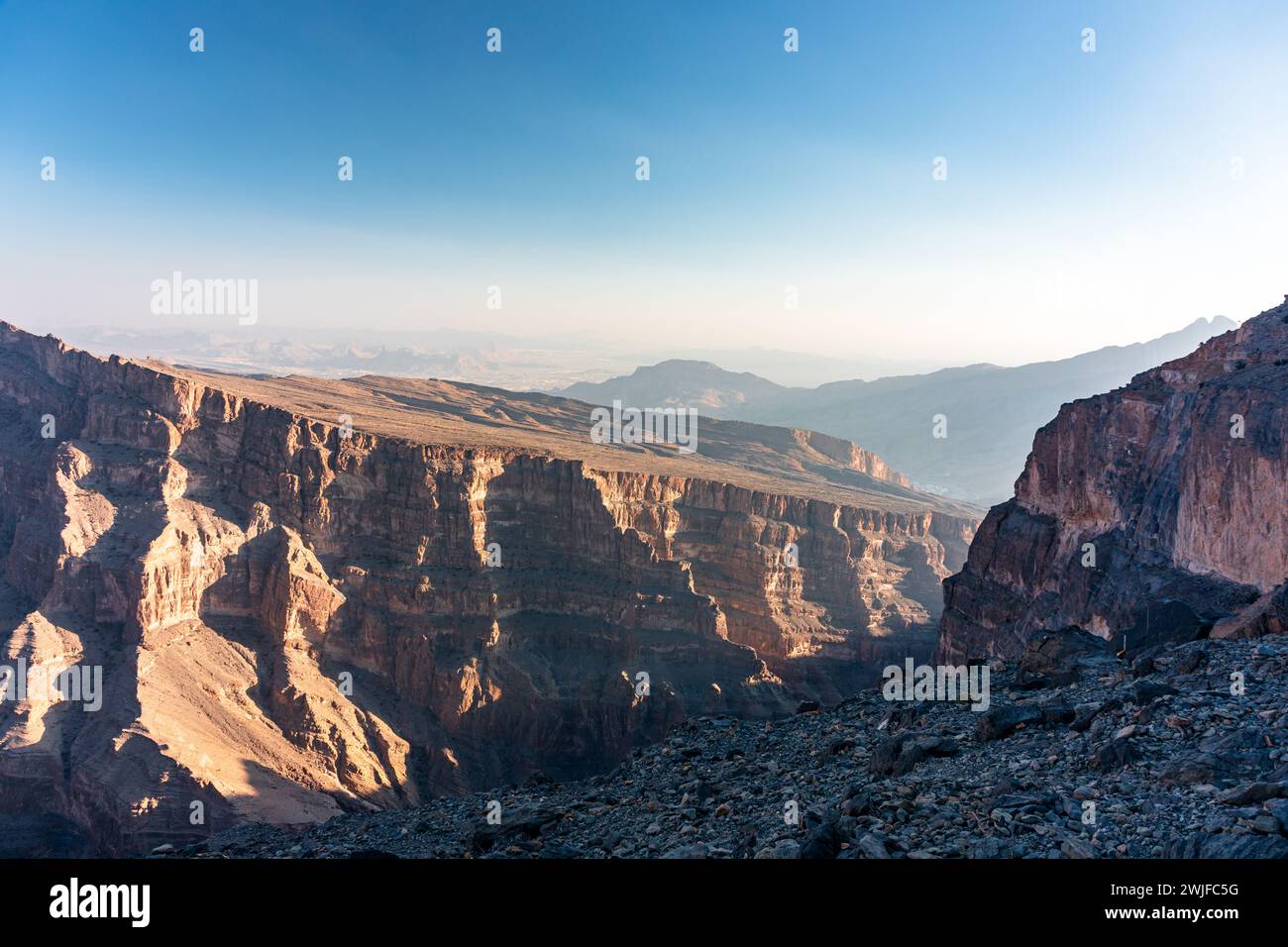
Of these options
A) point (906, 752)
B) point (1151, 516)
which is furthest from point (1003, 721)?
point (1151, 516)

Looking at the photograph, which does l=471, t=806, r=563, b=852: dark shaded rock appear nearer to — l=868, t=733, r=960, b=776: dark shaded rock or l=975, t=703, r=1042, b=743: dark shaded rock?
l=868, t=733, r=960, b=776: dark shaded rock

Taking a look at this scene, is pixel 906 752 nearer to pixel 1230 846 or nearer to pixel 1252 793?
pixel 1252 793

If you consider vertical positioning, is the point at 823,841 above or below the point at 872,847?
below


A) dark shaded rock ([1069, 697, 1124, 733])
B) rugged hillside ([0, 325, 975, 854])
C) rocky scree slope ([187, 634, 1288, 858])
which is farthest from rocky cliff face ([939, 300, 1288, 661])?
rugged hillside ([0, 325, 975, 854])

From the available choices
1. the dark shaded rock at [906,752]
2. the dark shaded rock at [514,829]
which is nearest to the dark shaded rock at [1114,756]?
the dark shaded rock at [906,752]
